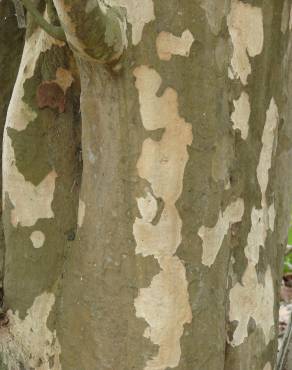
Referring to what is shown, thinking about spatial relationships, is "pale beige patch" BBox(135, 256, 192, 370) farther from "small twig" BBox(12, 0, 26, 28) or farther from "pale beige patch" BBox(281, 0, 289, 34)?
"small twig" BBox(12, 0, 26, 28)

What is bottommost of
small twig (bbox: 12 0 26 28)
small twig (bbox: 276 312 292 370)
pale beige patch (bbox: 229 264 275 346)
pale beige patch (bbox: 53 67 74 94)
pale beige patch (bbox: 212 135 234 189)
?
small twig (bbox: 276 312 292 370)

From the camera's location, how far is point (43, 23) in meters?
1.26

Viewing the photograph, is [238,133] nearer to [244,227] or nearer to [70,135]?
[244,227]

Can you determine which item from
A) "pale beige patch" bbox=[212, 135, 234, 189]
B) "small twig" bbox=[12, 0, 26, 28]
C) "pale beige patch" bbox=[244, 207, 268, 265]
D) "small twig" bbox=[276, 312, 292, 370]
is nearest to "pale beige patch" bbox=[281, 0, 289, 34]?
"pale beige patch" bbox=[212, 135, 234, 189]

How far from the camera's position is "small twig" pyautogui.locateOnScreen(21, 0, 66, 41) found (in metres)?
1.25

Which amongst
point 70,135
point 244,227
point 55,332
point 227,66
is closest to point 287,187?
point 244,227

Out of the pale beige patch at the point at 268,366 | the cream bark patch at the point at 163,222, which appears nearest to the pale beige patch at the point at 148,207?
the cream bark patch at the point at 163,222

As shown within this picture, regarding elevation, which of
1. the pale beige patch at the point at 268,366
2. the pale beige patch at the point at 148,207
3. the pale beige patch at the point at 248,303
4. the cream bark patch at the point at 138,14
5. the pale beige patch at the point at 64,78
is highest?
the cream bark patch at the point at 138,14

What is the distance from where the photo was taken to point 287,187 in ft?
5.30

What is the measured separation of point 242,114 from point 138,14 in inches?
11.1

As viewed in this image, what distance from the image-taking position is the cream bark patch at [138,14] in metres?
1.29

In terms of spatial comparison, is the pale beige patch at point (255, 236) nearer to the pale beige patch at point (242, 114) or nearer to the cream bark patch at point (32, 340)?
the pale beige patch at point (242, 114)

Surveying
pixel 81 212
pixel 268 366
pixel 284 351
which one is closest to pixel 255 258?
pixel 268 366

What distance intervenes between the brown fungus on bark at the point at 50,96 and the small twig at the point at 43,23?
8.6 inches
